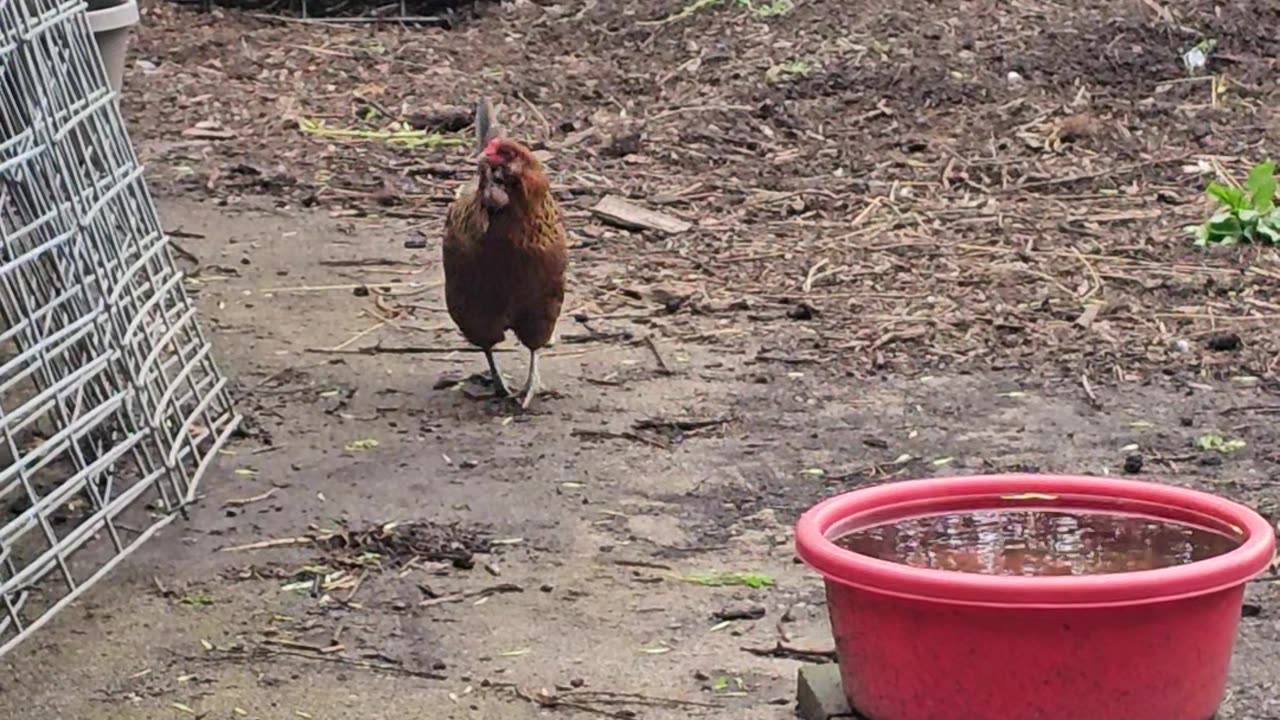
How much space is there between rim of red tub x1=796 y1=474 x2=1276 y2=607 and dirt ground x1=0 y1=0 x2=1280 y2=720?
0.37 meters

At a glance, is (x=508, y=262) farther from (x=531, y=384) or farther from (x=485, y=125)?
(x=485, y=125)

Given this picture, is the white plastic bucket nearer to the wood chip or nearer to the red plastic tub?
the wood chip

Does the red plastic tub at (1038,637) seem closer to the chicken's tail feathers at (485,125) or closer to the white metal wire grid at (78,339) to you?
the white metal wire grid at (78,339)

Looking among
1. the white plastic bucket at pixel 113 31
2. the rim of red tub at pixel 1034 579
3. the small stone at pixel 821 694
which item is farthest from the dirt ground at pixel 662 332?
the white plastic bucket at pixel 113 31

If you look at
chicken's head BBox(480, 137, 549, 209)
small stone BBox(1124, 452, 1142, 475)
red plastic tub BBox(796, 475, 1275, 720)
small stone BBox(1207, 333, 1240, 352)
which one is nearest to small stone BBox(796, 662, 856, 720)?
red plastic tub BBox(796, 475, 1275, 720)

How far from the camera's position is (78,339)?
161 inches

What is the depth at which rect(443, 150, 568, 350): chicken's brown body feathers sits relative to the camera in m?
4.94

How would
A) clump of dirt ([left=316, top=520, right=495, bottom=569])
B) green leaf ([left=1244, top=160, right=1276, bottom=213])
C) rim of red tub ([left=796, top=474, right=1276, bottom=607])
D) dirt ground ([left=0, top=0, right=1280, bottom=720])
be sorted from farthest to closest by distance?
green leaf ([left=1244, top=160, right=1276, bottom=213]) < clump of dirt ([left=316, top=520, right=495, bottom=569]) < dirt ground ([left=0, top=0, right=1280, bottom=720]) < rim of red tub ([left=796, top=474, right=1276, bottom=607])

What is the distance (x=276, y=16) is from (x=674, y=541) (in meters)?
7.54

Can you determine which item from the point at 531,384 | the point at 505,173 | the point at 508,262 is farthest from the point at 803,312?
the point at 505,173

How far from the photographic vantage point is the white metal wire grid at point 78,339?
378 centimetres

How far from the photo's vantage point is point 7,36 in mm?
3930

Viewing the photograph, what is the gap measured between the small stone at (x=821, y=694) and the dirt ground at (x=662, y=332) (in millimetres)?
108

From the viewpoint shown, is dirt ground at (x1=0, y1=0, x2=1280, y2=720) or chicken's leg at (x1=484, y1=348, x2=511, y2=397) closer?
dirt ground at (x1=0, y1=0, x2=1280, y2=720)
